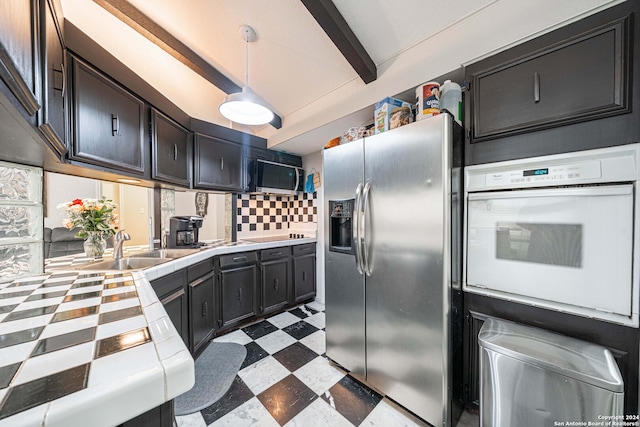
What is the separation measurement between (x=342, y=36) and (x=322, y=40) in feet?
0.82

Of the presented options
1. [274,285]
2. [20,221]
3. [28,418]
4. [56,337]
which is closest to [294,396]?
[274,285]

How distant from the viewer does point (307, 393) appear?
4.97 feet

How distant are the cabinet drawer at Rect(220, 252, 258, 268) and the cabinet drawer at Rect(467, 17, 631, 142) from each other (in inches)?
86.2

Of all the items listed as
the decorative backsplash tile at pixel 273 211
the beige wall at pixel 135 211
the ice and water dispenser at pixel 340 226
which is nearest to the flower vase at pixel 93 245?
the beige wall at pixel 135 211

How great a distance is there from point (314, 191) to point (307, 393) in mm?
2243

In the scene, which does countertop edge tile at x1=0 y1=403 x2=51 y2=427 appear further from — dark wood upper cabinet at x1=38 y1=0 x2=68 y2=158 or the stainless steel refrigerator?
the stainless steel refrigerator

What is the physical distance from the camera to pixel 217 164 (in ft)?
7.87

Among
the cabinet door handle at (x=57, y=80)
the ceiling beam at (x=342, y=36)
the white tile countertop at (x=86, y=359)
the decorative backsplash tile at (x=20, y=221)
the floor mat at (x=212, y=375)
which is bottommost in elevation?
the floor mat at (x=212, y=375)

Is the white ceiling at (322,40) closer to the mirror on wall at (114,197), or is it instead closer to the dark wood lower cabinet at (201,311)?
the mirror on wall at (114,197)

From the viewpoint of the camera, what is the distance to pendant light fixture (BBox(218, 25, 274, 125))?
1.56 meters

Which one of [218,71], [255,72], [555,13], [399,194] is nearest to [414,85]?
[555,13]

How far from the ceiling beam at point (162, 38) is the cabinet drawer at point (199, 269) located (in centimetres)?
163

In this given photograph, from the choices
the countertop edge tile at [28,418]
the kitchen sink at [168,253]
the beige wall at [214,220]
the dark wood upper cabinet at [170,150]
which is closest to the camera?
the countertop edge tile at [28,418]

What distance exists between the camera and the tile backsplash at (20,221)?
116cm
